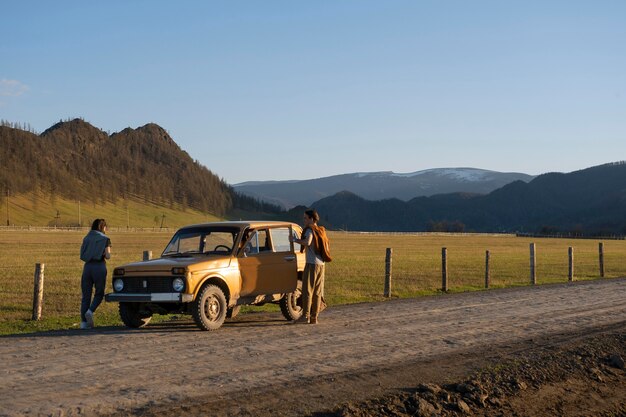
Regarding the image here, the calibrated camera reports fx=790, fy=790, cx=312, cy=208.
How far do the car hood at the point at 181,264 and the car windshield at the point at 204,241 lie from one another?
417 mm

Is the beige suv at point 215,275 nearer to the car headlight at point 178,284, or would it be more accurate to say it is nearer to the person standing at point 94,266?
the car headlight at point 178,284

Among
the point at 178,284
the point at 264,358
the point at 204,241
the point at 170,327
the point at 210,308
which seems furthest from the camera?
the point at 204,241

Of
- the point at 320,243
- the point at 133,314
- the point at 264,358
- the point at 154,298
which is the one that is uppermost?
Answer: the point at 320,243

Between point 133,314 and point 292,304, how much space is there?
3086 mm

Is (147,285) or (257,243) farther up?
(257,243)

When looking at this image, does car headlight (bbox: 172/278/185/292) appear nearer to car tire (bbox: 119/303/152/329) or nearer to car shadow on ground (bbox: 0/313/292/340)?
car shadow on ground (bbox: 0/313/292/340)

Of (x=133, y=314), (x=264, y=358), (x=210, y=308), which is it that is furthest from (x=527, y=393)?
(x=133, y=314)

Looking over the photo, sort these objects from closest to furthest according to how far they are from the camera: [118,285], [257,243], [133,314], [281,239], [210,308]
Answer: [210,308]
[118,285]
[133,314]
[257,243]
[281,239]

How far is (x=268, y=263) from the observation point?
14.6 m

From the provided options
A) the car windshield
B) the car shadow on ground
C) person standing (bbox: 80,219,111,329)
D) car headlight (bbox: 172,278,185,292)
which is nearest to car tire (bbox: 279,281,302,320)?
the car shadow on ground

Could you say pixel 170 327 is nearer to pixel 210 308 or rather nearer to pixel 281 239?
pixel 210 308

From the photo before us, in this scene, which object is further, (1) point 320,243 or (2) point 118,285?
(1) point 320,243

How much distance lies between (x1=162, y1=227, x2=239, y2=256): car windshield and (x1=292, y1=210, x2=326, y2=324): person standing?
126 cm

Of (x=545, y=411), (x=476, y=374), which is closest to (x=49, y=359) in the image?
(x=476, y=374)
